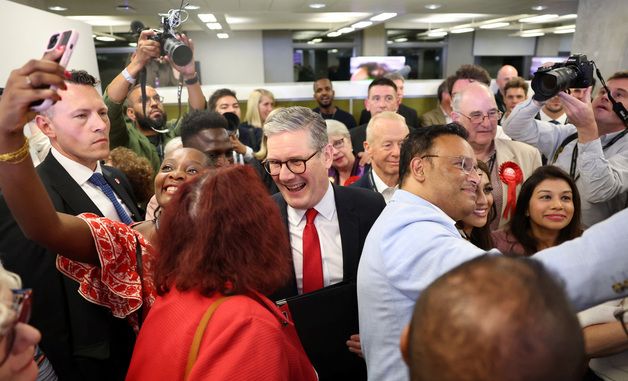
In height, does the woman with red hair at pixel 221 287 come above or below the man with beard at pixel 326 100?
below

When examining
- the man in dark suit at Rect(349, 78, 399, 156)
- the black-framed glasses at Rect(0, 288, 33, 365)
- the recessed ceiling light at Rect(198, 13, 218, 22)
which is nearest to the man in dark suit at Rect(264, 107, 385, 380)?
the black-framed glasses at Rect(0, 288, 33, 365)

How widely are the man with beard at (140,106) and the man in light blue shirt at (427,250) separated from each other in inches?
61.1

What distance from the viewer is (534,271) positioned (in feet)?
1.92

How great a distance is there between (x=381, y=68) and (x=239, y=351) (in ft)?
33.9

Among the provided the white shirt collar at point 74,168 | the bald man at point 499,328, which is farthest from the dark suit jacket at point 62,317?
the bald man at point 499,328

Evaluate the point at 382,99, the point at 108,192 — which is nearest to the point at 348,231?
the point at 108,192

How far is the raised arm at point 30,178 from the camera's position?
873mm

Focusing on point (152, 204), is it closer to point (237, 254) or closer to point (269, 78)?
point (237, 254)

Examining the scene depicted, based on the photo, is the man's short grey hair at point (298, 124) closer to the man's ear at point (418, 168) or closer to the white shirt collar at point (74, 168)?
the man's ear at point (418, 168)

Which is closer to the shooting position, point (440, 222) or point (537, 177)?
point (440, 222)

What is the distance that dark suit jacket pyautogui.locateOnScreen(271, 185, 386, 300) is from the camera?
66.2 inches

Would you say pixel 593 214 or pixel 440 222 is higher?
pixel 440 222

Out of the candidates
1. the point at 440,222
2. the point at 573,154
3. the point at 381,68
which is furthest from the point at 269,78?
the point at 440,222

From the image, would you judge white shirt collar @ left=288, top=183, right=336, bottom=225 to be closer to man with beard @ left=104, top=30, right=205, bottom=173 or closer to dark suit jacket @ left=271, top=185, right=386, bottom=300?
dark suit jacket @ left=271, top=185, right=386, bottom=300
